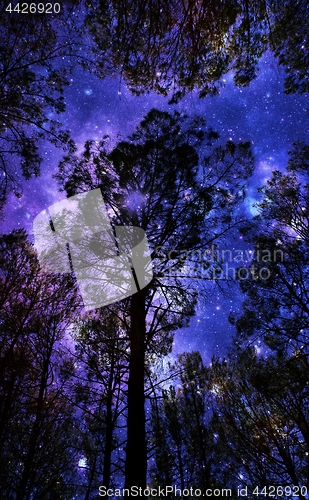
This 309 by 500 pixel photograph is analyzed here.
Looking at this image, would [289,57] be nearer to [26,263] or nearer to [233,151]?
[233,151]

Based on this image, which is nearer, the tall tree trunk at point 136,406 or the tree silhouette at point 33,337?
the tall tree trunk at point 136,406

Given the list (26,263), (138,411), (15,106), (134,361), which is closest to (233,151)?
(15,106)

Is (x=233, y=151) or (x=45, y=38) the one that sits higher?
(x=233, y=151)

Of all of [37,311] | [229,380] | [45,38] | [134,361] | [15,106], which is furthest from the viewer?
[229,380]

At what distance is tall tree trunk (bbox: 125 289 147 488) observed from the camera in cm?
358

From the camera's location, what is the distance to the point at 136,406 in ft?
13.7

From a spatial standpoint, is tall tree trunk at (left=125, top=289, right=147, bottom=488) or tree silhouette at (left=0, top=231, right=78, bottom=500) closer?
tall tree trunk at (left=125, top=289, right=147, bottom=488)

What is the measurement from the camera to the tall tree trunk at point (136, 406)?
11.7 ft

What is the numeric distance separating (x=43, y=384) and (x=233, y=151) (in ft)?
30.7

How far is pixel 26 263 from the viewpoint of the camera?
786cm

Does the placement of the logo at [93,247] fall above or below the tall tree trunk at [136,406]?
above

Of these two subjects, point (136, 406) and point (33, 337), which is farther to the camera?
point (33, 337)

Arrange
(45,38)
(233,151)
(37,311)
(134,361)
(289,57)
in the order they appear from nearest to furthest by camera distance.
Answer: (45,38), (134,361), (289,57), (233,151), (37,311)

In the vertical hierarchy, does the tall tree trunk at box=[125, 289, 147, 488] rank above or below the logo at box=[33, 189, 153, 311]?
below
